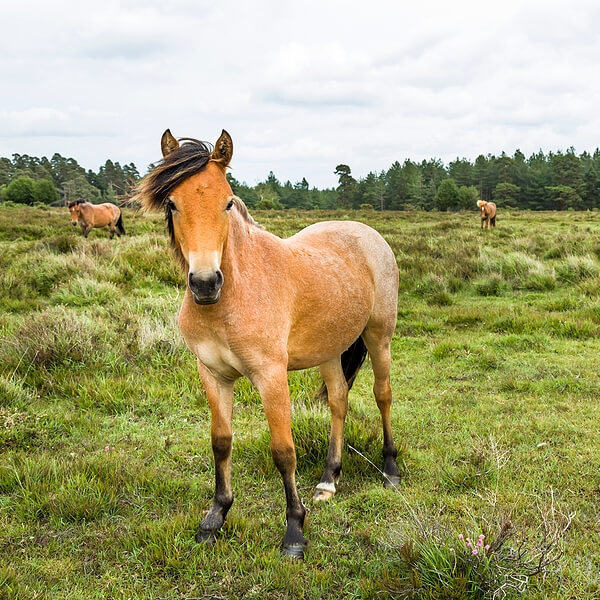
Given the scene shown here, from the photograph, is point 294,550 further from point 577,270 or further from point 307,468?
point 577,270

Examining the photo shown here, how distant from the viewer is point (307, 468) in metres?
4.15

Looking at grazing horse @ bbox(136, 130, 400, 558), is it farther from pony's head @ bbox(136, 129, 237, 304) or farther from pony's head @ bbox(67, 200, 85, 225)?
pony's head @ bbox(67, 200, 85, 225)

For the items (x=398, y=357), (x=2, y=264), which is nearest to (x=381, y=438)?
(x=398, y=357)

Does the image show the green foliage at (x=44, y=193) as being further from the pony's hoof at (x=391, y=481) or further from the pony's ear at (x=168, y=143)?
the pony's hoof at (x=391, y=481)

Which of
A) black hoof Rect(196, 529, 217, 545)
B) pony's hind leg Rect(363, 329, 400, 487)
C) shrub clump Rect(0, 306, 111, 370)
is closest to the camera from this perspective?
black hoof Rect(196, 529, 217, 545)

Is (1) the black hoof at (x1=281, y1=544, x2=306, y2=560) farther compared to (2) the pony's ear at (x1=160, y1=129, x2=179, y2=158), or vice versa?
(1) the black hoof at (x1=281, y1=544, x2=306, y2=560)

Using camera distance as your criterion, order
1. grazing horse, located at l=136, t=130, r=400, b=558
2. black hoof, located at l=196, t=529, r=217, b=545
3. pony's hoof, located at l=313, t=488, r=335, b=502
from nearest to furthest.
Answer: grazing horse, located at l=136, t=130, r=400, b=558
black hoof, located at l=196, t=529, r=217, b=545
pony's hoof, located at l=313, t=488, r=335, b=502

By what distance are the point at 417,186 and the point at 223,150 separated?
78.1 m

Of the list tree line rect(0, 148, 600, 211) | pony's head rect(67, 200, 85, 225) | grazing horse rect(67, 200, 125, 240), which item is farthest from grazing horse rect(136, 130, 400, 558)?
tree line rect(0, 148, 600, 211)

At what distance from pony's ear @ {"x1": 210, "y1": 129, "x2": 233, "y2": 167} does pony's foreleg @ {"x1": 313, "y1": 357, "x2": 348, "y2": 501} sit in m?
1.97

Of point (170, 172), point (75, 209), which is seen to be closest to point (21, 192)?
Answer: point (75, 209)

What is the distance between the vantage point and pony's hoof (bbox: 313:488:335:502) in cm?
368

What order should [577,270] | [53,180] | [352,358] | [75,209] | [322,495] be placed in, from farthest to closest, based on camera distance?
[53,180] → [75,209] → [577,270] → [352,358] → [322,495]

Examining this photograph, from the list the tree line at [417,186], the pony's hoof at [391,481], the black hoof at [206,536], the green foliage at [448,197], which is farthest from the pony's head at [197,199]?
the green foliage at [448,197]
